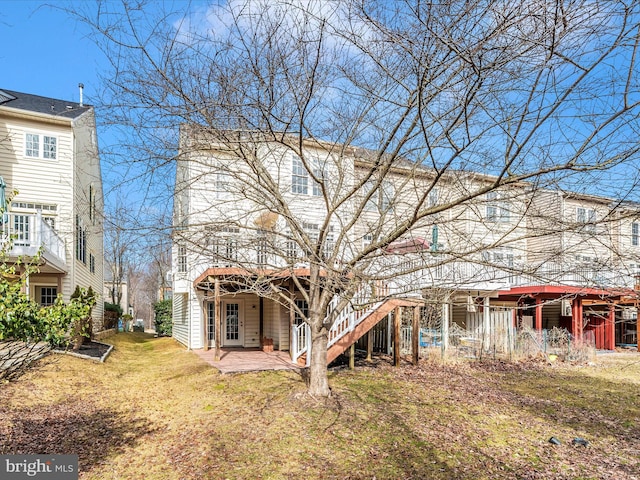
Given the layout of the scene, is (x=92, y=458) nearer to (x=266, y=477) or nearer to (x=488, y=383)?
(x=266, y=477)

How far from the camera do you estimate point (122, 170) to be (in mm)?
6434

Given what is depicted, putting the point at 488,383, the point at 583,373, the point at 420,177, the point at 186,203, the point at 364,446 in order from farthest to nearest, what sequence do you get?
the point at 583,373 < the point at 488,383 < the point at 186,203 < the point at 420,177 < the point at 364,446

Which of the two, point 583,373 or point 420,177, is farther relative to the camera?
point 583,373

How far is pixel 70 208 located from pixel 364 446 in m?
13.7

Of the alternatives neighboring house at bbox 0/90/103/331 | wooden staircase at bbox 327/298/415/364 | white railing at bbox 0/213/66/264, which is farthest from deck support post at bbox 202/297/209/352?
wooden staircase at bbox 327/298/415/364

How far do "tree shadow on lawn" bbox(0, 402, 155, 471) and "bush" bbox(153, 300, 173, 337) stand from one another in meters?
17.1

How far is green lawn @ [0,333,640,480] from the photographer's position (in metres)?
5.47

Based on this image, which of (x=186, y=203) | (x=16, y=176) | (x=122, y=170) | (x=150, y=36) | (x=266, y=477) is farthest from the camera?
(x=16, y=176)

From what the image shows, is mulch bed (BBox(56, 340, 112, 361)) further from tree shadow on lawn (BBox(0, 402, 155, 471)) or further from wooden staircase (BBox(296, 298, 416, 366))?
wooden staircase (BBox(296, 298, 416, 366))

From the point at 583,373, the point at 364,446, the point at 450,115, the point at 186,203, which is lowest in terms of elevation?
the point at 583,373

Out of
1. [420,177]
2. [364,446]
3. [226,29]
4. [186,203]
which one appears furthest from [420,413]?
[226,29]

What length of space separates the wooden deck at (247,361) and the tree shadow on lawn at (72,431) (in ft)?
10.6

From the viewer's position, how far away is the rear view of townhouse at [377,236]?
5.48 m

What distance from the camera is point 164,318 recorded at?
25031 millimetres
